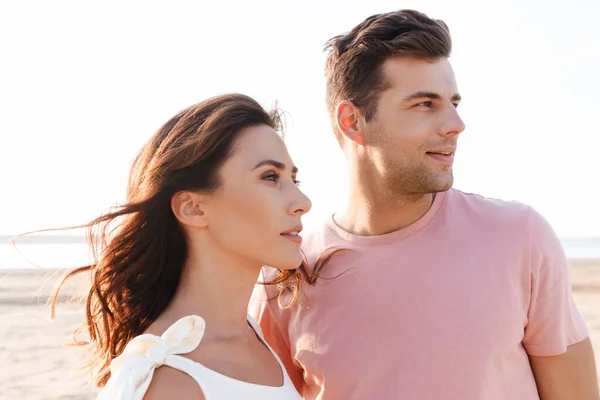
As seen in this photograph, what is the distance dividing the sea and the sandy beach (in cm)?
574

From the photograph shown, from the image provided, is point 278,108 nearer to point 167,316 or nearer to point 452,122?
point 452,122

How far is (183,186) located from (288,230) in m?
0.45

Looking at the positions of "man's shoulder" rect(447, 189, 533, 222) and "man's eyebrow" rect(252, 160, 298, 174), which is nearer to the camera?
"man's eyebrow" rect(252, 160, 298, 174)

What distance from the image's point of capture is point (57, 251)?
3036cm

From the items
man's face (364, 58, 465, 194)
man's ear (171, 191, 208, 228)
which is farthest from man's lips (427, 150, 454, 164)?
man's ear (171, 191, 208, 228)

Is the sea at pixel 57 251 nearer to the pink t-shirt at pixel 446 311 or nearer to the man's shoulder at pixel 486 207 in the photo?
the pink t-shirt at pixel 446 311

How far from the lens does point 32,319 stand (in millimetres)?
13297

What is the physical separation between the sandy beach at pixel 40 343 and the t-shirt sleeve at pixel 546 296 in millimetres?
1988

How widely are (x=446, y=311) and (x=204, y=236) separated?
105cm

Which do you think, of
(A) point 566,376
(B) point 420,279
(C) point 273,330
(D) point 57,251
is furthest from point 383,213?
(D) point 57,251

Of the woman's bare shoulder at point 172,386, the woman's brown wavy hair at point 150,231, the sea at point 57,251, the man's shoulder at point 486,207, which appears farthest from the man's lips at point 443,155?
the sea at point 57,251

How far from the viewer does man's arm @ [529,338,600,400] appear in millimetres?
3123

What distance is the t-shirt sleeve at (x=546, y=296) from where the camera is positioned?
3.06 metres

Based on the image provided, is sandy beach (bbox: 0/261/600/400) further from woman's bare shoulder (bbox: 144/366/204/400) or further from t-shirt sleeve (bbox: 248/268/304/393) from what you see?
woman's bare shoulder (bbox: 144/366/204/400)
